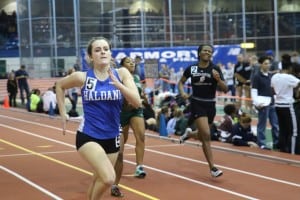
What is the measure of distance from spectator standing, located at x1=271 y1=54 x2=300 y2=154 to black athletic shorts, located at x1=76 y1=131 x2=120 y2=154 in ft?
19.4

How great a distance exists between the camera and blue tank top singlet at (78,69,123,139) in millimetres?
5668

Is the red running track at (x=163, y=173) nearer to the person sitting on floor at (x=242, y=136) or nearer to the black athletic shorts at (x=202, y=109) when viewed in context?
the person sitting on floor at (x=242, y=136)

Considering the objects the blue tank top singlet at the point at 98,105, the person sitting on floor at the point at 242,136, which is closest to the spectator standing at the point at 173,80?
the person sitting on floor at the point at 242,136

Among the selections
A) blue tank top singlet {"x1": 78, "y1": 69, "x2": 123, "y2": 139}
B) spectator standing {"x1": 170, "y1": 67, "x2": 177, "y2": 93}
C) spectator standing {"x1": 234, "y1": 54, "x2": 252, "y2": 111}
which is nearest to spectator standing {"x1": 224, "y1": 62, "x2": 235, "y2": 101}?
spectator standing {"x1": 170, "y1": 67, "x2": 177, "y2": 93}

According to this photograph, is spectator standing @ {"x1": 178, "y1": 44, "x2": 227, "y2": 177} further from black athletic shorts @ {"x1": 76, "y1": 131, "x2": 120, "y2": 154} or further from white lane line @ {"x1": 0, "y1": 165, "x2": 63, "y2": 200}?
black athletic shorts @ {"x1": 76, "y1": 131, "x2": 120, "y2": 154}

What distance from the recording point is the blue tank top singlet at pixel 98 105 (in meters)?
5.67

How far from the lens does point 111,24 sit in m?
40.5

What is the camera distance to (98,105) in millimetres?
5684

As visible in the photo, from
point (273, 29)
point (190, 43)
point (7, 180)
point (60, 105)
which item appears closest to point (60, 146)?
point (7, 180)

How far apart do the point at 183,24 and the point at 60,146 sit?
27.4 metres

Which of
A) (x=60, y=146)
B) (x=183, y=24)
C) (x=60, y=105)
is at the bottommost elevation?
(x=60, y=146)

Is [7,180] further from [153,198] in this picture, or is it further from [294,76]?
[294,76]

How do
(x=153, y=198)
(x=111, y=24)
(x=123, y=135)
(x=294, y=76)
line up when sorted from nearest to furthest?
(x=153, y=198)
(x=123, y=135)
(x=294, y=76)
(x=111, y=24)

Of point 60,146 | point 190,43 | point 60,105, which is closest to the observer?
point 60,105
